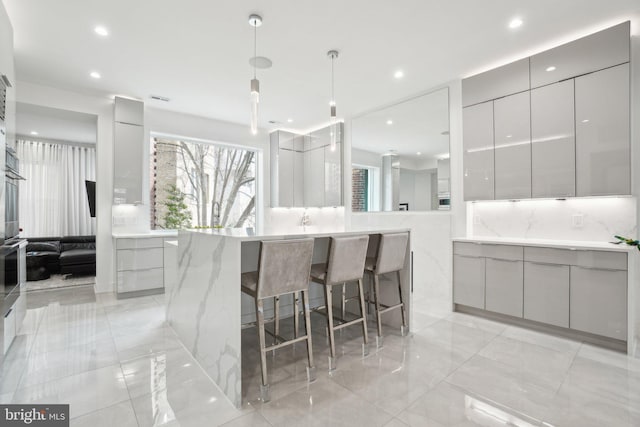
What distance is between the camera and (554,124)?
10.3ft

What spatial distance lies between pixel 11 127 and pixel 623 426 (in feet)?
16.2

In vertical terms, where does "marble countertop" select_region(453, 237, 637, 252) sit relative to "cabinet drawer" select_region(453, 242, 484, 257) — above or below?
above

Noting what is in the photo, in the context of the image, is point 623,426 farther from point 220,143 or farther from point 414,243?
point 220,143

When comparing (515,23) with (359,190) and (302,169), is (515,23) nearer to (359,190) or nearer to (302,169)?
(359,190)

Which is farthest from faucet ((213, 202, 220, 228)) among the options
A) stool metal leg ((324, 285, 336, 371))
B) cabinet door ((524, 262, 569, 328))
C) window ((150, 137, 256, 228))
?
cabinet door ((524, 262, 569, 328))

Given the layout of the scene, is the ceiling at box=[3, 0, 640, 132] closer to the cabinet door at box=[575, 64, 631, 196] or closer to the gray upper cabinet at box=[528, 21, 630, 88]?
the gray upper cabinet at box=[528, 21, 630, 88]

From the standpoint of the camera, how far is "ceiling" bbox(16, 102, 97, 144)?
4379mm

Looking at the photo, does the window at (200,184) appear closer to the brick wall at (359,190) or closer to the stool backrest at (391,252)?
the brick wall at (359,190)

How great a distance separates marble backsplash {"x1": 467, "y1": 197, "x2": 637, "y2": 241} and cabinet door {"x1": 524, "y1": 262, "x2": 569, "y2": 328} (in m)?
0.57

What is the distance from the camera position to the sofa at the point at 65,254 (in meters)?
5.52

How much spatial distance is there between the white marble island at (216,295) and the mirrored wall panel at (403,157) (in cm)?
161

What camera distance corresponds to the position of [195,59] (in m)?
3.49

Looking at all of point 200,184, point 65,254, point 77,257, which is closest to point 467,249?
point 200,184

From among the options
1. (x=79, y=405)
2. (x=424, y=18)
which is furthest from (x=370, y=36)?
(x=79, y=405)
